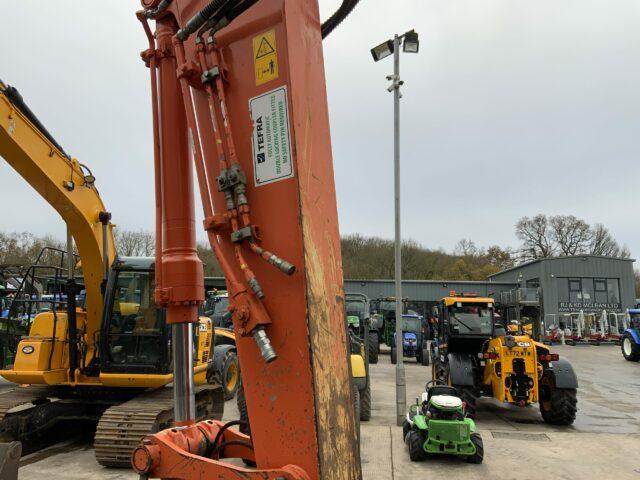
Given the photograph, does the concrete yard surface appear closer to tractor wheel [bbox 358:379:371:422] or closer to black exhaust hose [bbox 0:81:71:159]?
tractor wheel [bbox 358:379:371:422]

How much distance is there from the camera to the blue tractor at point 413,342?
62.9 feet

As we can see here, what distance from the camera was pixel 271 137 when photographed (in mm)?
2168

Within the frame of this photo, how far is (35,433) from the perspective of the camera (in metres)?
7.04

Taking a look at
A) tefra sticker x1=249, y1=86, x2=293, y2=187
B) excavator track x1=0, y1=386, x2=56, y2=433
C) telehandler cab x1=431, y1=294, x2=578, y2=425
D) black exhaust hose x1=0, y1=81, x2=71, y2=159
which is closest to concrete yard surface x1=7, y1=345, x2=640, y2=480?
telehandler cab x1=431, y1=294, x2=578, y2=425

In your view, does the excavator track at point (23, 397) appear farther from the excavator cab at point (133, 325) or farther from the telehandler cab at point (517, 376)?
the telehandler cab at point (517, 376)

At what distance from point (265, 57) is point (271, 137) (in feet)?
1.17

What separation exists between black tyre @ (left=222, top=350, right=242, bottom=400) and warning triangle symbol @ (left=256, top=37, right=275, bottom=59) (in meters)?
9.01

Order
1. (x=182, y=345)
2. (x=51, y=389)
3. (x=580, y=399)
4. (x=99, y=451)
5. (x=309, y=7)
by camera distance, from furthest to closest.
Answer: (x=580, y=399) < (x=51, y=389) < (x=99, y=451) < (x=182, y=345) < (x=309, y=7)

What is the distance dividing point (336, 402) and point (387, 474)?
4475mm

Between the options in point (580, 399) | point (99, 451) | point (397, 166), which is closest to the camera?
point (99, 451)

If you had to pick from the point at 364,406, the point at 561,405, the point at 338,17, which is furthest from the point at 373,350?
the point at 338,17

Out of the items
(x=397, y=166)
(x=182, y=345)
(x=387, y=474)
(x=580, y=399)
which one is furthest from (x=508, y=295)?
(x=182, y=345)

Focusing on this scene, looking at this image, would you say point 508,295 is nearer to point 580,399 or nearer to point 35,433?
point 580,399

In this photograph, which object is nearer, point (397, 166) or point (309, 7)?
point (309, 7)
